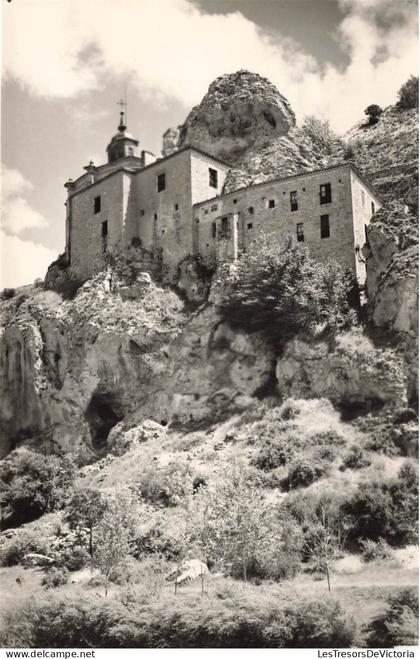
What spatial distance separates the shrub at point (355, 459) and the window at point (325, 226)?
16.0 m

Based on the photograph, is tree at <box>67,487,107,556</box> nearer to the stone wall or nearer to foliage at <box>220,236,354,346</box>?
foliage at <box>220,236,354,346</box>

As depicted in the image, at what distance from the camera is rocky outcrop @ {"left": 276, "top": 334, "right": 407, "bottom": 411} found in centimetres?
4106

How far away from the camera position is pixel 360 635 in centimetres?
2395

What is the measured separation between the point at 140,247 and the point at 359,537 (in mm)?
29975

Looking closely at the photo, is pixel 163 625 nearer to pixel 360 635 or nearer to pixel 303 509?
pixel 360 635

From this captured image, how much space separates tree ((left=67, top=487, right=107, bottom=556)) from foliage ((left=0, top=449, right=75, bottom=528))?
2.66 metres

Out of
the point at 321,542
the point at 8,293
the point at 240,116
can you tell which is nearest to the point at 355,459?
the point at 321,542

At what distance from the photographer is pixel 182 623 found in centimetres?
2514

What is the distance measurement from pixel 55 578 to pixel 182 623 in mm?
13879

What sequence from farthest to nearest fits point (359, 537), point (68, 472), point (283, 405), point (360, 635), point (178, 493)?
point (68, 472) → point (283, 405) → point (178, 493) → point (359, 537) → point (360, 635)

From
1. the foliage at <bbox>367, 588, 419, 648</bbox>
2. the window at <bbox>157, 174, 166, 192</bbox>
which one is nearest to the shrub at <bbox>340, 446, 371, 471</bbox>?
the foliage at <bbox>367, 588, 419, 648</bbox>

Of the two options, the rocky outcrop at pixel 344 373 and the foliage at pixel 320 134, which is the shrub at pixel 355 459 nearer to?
the rocky outcrop at pixel 344 373

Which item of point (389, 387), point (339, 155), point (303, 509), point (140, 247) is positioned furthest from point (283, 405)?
point (339, 155)

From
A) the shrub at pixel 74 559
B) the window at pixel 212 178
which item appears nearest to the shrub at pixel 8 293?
the window at pixel 212 178
